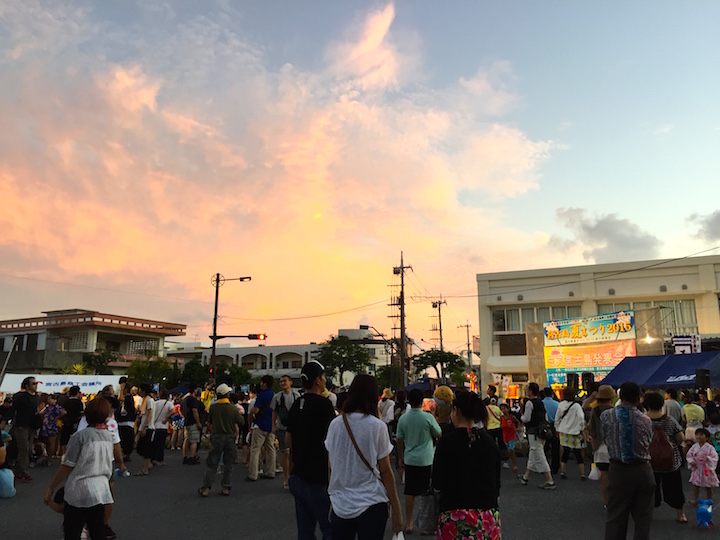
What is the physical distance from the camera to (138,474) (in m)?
12.4

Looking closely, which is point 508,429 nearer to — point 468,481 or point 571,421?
point 571,421

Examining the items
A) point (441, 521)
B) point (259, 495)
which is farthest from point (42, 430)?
point (441, 521)

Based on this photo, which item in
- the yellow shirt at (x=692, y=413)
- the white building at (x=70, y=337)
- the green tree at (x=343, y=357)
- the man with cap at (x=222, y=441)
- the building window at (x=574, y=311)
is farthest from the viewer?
the green tree at (x=343, y=357)

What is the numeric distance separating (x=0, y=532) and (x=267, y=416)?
16.8ft

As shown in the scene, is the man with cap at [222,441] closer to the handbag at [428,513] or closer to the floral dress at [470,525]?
the handbag at [428,513]

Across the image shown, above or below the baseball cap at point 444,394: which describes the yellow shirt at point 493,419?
below

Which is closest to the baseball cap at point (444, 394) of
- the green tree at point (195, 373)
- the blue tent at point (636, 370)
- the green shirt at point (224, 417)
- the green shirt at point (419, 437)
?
the green shirt at point (419, 437)

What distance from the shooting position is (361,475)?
12.6ft

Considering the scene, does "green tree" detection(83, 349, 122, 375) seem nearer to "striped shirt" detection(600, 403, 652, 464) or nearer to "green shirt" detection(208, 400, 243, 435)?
"green shirt" detection(208, 400, 243, 435)

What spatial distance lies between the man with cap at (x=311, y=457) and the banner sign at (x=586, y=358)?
84.8ft

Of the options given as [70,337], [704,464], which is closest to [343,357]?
[70,337]

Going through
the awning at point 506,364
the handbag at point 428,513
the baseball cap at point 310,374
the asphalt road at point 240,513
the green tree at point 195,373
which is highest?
the awning at point 506,364

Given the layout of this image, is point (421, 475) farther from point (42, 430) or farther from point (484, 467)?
point (42, 430)

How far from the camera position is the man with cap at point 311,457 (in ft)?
14.6
